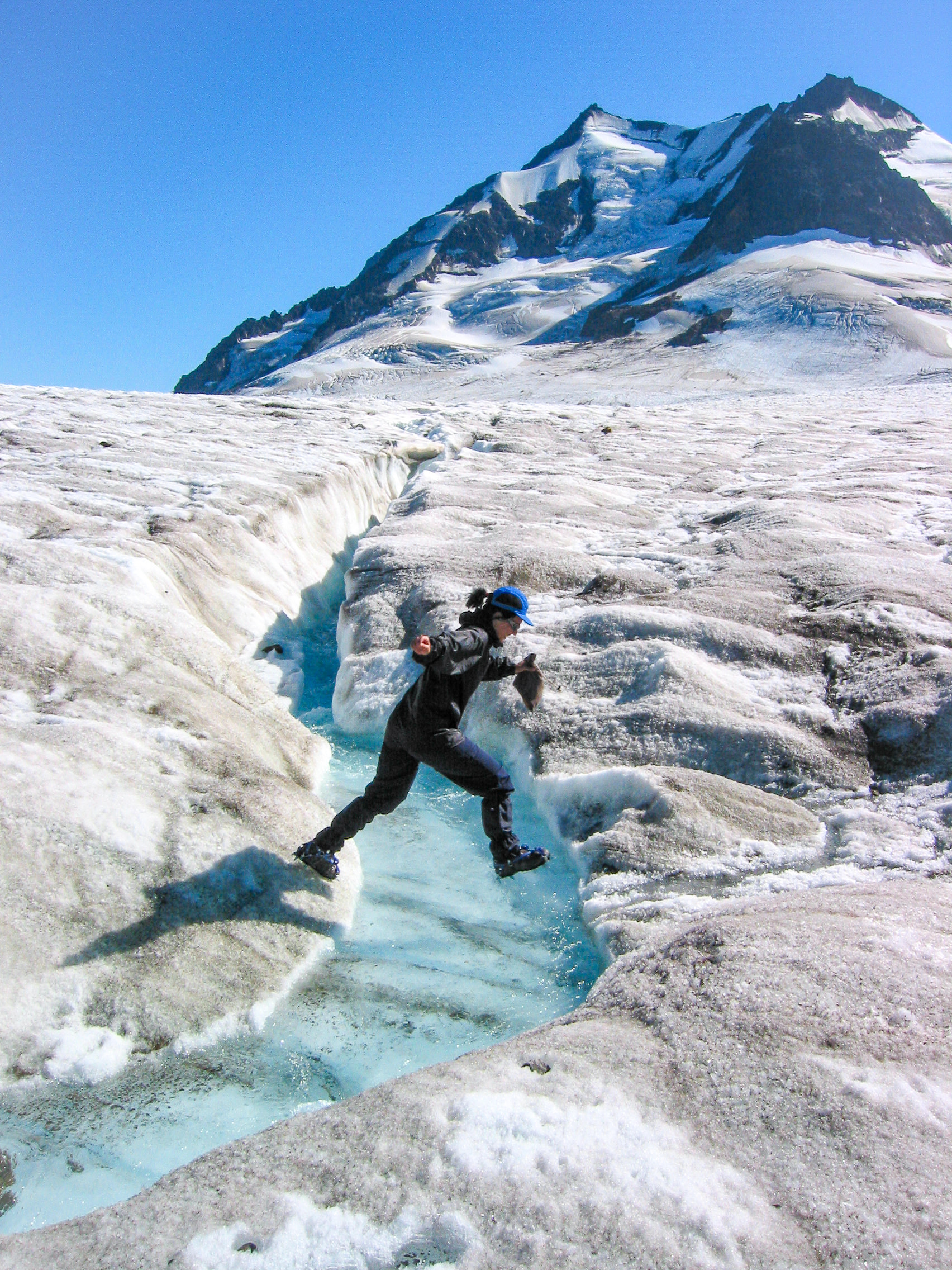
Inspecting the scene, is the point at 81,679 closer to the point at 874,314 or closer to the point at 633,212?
the point at 874,314

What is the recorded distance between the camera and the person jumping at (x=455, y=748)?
3709 mm

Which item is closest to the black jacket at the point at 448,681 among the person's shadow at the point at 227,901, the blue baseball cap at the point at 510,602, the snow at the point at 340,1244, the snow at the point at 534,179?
the blue baseball cap at the point at 510,602

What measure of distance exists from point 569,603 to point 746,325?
57412 millimetres

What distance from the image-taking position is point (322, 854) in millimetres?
3859

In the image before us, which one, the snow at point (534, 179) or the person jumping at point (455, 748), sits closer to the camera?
the person jumping at point (455, 748)

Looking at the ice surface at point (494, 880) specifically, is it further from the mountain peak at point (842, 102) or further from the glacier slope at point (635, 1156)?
the mountain peak at point (842, 102)

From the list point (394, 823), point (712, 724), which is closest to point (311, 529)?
point (394, 823)

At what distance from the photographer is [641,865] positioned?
3891mm

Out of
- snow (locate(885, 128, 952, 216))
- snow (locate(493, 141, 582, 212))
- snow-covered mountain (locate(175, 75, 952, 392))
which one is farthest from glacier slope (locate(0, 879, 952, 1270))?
snow (locate(493, 141, 582, 212))

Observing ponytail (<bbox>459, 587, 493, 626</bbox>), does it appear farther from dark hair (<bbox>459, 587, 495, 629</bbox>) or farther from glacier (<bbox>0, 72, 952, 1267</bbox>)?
glacier (<bbox>0, 72, 952, 1267</bbox>)

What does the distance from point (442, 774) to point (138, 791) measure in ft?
4.88

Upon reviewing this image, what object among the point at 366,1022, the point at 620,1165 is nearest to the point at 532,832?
the point at 366,1022

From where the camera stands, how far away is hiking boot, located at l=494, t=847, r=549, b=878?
12.4ft

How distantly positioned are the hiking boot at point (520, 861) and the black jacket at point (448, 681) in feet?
2.29
